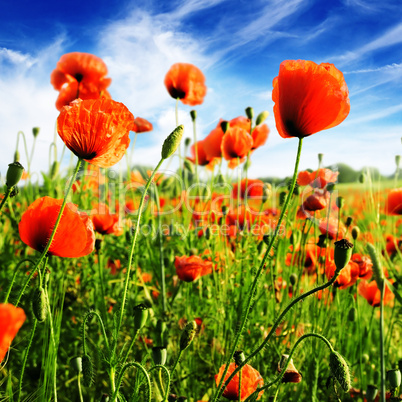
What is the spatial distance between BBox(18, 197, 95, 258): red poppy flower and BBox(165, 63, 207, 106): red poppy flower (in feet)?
4.53

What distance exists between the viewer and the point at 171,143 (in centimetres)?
82

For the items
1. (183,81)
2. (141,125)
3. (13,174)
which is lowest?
(13,174)

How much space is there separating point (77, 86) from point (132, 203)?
0.74 metres

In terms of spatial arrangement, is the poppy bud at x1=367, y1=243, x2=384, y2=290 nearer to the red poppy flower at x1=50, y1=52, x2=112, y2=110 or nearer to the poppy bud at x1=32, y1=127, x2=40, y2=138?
the red poppy flower at x1=50, y1=52, x2=112, y2=110

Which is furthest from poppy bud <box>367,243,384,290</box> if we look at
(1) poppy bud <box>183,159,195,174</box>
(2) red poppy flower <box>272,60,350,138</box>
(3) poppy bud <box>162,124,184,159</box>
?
(1) poppy bud <box>183,159,195,174</box>

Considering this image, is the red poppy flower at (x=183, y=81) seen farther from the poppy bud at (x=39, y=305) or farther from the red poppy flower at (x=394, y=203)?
the poppy bud at (x=39, y=305)

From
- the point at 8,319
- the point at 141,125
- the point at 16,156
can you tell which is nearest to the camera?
the point at 8,319

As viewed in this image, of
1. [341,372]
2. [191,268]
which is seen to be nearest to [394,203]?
[191,268]

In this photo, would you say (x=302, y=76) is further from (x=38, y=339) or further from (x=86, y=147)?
(x=38, y=339)

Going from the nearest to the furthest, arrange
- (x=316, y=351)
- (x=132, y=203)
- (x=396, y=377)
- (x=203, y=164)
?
(x=396, y=377) < (x=316, y=351) < (x=132, y=203) < (x=203, y=164)

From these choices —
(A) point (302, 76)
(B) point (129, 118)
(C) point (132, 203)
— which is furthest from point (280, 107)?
(C) point (132, 203)

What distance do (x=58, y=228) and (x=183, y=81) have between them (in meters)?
1.45

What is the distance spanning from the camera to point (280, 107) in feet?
2.67

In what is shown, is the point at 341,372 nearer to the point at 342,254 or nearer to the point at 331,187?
the point at 342,254
